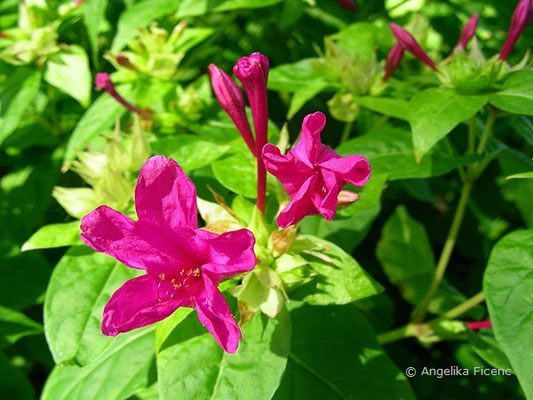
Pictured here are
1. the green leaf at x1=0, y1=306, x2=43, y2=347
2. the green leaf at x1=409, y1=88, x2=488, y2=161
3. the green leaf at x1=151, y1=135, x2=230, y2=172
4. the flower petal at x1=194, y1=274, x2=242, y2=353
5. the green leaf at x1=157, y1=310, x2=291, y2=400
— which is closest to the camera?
the flower petal at x1=194, y1=274, x2=242, y2=353

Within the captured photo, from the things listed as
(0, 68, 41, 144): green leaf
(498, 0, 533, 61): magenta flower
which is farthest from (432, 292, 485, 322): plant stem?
(0, 68, 41, 144): green leaf

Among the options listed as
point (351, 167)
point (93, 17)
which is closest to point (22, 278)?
point (93, 17)

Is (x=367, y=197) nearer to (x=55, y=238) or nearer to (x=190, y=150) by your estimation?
(x=190, y=150)

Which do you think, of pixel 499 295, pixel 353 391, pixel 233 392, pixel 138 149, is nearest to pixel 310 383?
pixel 353 391

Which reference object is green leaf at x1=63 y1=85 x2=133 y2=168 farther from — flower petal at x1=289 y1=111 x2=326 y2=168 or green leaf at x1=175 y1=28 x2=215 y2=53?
flower petal at x1=289 y1=111 x2=326 y2=168

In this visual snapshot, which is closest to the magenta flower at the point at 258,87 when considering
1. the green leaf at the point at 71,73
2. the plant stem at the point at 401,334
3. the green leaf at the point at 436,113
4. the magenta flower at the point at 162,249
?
the magenta flower at the point at 162,249

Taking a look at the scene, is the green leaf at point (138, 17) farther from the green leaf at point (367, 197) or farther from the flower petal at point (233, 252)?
the flower petal at point (233, 252)
